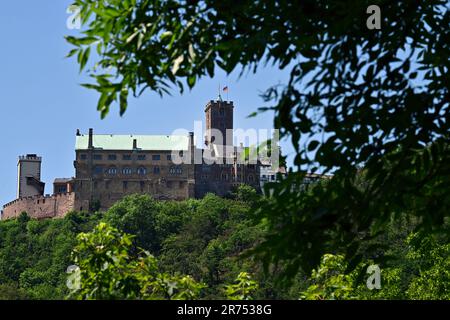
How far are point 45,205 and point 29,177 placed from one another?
913cm

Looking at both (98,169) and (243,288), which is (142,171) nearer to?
(98,169)

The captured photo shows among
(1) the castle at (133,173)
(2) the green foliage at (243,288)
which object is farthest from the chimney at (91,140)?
(2) the green foliage at (243,288)

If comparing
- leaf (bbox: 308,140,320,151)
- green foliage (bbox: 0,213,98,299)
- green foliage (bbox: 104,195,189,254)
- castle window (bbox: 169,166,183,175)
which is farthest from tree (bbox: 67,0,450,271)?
castle window (bbox: 169,166,183,175)

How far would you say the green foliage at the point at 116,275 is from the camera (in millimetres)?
10474

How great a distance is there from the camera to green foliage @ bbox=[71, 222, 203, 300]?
34.4 ft

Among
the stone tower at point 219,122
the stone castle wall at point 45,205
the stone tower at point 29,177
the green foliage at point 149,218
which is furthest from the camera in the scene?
the stone tower at point 219,122

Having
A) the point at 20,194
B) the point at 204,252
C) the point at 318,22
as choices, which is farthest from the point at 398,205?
the point at 20,194

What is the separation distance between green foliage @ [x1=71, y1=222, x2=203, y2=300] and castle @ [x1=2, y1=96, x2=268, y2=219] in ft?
367

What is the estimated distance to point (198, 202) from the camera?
124 metres

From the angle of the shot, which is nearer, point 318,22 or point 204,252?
point 318,22

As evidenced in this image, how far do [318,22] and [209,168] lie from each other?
389ft

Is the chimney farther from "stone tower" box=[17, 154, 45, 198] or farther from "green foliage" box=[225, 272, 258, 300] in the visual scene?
"green foliage" box=[225, 272, 258, 300]

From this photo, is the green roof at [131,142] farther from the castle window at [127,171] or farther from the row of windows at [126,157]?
the castle window at [127,171]

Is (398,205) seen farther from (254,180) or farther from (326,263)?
(254,180)
